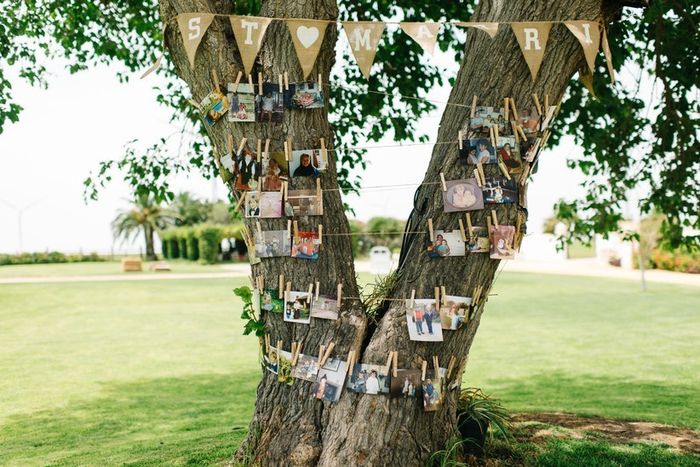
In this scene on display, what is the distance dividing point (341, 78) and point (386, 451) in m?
5.02

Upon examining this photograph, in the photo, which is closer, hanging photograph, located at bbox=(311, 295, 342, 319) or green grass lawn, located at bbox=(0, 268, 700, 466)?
hanging photograph, located at bbox=(311, 295, 342, 319)

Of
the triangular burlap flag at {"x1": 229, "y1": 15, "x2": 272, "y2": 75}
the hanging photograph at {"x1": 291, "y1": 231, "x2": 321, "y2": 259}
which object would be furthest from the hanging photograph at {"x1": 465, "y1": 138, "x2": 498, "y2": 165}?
the triangular burlap flag at {"x1": 229, "y1": 15, "x2": 272, "y2": 75}

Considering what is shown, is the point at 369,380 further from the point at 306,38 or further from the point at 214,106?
the point at 306,38

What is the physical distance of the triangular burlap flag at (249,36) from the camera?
12.9ft

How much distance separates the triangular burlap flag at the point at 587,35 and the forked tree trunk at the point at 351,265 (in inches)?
2.9

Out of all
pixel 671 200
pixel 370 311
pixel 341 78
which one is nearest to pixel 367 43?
pixel 370 311

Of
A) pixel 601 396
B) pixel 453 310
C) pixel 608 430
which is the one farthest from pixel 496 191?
pixel 601 396

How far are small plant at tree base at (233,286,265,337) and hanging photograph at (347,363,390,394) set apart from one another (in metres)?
0.67

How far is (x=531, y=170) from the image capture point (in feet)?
13.8

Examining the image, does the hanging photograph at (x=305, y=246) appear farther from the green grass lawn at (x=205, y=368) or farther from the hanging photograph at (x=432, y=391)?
the green grass lawn at (x=205, y=368)

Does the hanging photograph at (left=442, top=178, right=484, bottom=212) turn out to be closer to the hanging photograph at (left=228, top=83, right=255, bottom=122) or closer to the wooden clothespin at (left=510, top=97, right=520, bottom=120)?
the wooden clothespin at (left=510, top=97, right=520, bottom=120)

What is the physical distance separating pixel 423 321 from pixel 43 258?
4387cm

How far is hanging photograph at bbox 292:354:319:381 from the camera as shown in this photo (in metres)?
4.04

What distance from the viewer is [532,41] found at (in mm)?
3914
